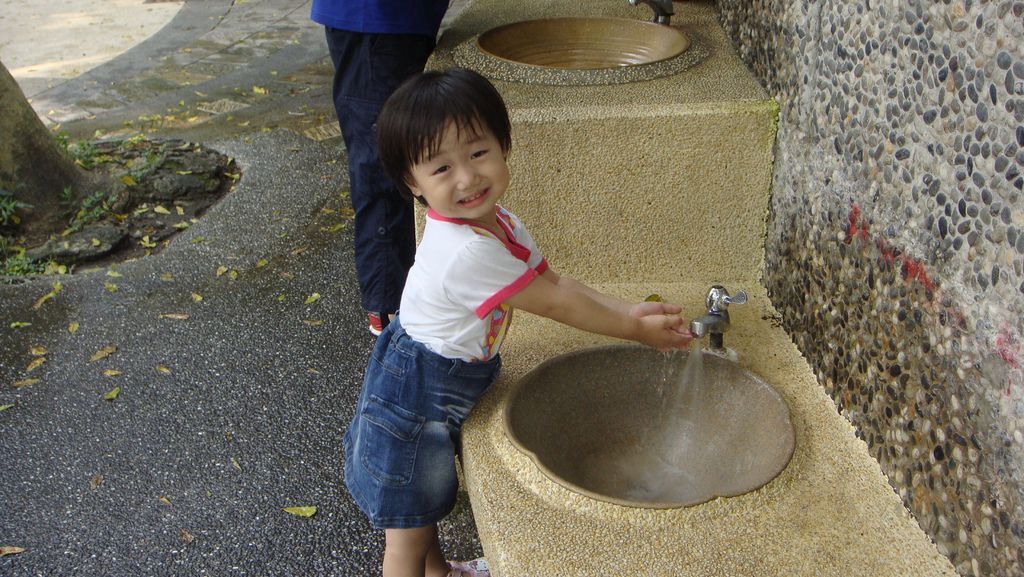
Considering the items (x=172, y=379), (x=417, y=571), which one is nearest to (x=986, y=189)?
(x=417, y=571)

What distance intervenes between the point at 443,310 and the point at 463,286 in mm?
102

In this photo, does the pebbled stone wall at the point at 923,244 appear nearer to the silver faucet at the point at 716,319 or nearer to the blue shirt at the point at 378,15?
the silver faucet at the point at 716,319

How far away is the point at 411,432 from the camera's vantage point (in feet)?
6.47

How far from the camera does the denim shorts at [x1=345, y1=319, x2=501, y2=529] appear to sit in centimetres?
196

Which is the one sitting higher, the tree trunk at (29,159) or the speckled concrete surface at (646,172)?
the speckled concrete surface at (646,172)

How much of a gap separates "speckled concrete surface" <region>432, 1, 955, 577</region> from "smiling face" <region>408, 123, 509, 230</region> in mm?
492

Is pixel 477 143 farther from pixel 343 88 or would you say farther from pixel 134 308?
pixel 134 308

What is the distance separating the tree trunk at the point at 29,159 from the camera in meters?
4.40

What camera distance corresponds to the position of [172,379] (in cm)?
327

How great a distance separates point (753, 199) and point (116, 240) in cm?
318

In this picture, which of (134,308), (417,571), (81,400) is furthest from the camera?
(134,308)

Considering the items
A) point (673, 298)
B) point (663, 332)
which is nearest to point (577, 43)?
point (673, 298)

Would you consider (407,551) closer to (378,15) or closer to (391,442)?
(391,442)

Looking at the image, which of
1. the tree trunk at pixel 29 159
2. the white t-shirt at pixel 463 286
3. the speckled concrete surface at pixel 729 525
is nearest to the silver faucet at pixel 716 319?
the speckled concrete surface at pixel 729 525
